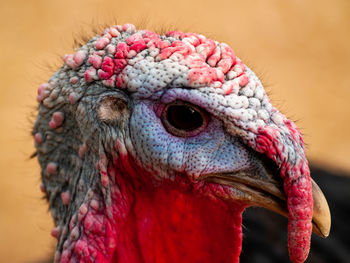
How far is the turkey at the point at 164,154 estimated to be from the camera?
224cm

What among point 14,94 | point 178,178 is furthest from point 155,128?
point 14,94

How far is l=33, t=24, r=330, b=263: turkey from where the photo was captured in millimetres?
2244

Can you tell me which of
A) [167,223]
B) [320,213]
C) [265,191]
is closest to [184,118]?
[265,191]

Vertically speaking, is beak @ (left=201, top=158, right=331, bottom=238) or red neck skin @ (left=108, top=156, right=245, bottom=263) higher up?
beak @ (left=201, top=158, right=331, bottom=238)

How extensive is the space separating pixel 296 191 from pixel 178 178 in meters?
0.57

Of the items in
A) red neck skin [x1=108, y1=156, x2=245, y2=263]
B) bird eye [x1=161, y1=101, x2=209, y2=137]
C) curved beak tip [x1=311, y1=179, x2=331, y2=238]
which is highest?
bird eye [x1=161, y1=101, x2=209, y2=137]

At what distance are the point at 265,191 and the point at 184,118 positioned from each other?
1.64ft

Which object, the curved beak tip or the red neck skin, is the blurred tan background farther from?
the curved beak tip

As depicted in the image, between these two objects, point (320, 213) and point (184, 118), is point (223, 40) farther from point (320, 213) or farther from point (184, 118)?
point (320, 213)

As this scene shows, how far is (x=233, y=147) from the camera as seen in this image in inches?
89.9

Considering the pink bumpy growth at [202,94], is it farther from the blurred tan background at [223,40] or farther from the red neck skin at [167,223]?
the blurred tan background at [223,40]

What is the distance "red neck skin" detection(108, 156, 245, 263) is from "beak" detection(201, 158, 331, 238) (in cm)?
17

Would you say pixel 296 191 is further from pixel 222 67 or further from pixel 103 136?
pixel 103 136

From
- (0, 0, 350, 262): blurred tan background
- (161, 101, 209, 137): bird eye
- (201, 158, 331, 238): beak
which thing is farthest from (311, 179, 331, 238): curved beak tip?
(0, 0, 350, 262): blurred tan background
